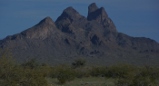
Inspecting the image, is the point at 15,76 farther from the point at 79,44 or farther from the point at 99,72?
the point at 79,44

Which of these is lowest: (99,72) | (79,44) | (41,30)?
(99,72)

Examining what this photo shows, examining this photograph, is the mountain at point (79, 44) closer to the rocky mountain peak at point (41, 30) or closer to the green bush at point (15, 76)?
the rocky mountain peak at point (41, 30)

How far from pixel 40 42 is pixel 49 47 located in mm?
7039

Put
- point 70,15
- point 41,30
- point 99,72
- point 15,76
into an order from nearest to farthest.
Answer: point 15,76 < point 99,72 < point 41,30 < point 70,15

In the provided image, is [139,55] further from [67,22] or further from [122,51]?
[67,22]

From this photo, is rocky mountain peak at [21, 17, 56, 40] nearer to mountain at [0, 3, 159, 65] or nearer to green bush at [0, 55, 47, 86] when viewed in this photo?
mountain at [0, 3, 159, 65]

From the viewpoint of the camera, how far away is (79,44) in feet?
482

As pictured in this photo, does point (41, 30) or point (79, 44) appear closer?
point (79, 44)

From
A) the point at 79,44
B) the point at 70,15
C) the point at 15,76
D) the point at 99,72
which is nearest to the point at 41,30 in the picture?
the point at 79,44

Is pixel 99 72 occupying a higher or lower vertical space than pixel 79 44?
lower

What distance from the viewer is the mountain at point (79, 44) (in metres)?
128

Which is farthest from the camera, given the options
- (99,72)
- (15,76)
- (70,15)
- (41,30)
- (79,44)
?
(70,15)

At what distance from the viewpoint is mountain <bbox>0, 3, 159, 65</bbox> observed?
12850 centimetres

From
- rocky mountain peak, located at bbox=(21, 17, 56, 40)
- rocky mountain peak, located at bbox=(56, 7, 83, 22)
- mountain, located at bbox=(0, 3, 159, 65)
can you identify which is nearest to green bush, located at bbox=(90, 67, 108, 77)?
mountain, located at bbox=(0, 3, 159, 65)
